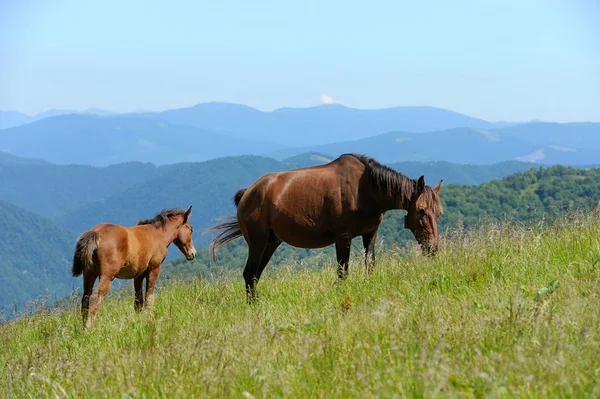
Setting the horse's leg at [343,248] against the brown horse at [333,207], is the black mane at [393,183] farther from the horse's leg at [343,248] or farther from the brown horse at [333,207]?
the horse's leg at [343,248]

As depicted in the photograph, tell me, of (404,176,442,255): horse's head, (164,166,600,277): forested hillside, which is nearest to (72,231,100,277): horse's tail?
(404,176,442,255): horse's head

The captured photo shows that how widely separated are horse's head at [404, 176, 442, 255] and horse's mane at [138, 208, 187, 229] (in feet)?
14.7

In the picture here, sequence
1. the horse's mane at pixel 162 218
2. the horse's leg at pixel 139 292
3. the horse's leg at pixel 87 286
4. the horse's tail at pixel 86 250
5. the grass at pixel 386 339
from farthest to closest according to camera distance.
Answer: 1. the horse's mane at pixel 162 218
2. the horse's leg at pixel 139 292
3. the horse's leg at pixel 87 286
4. the horse's tail at pixel 86 250
5. the grass at pixel 386 339

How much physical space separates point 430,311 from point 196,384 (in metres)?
2.19

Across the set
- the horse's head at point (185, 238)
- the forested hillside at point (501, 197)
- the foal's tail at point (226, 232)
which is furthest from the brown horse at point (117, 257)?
the forested hillside at point (501, 197)

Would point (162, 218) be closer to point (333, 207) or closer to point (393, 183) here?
point (333, 207)

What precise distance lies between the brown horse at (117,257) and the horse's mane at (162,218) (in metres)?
0.03

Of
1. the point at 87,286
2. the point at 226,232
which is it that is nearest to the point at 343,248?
the point at 226,232

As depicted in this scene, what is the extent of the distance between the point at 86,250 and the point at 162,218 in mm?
2557

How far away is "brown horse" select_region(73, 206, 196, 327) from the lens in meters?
10.2

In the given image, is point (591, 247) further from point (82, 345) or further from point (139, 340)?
point (82, 345)

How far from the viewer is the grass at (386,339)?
4.11 meters

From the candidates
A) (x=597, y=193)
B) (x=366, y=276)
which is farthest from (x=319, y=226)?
(x=597, y=193)

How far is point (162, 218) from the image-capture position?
41.2 ft
